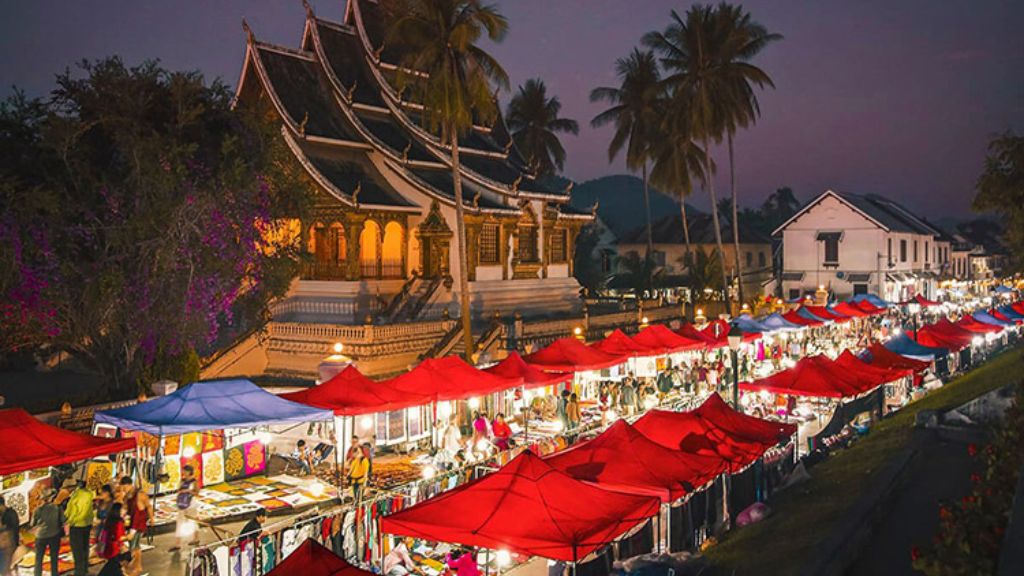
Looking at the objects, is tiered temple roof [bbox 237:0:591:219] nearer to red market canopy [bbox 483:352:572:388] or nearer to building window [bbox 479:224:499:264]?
building window [bbox 479:224:499:264]

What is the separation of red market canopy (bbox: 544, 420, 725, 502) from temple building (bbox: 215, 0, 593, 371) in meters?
16.9

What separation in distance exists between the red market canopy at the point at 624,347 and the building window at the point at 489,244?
1134 centimetres

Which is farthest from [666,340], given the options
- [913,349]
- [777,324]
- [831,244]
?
[831,244]

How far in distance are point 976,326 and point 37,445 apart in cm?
3297

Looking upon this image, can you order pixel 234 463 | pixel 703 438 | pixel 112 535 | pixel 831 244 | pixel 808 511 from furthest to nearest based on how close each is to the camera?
pixel 831 244, pixel 234 463, pixel 703 438, pixel 808 511, pixel 112 535

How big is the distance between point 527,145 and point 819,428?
40145 mm

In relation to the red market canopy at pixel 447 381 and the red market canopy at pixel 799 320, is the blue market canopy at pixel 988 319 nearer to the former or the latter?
the red market canopy at pixel 799 320

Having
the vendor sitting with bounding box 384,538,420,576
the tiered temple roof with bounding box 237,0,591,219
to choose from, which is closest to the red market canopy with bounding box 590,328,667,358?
the tiered temple roof with bounding box 237,0,591,219

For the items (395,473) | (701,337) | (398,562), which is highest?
(701,337)

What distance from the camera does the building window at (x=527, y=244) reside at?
3825cm

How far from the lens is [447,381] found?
19.2m

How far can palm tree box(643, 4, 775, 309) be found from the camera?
4278cm

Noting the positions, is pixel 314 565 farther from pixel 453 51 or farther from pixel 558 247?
pixel 558 247

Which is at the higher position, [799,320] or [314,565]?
[314,565]
